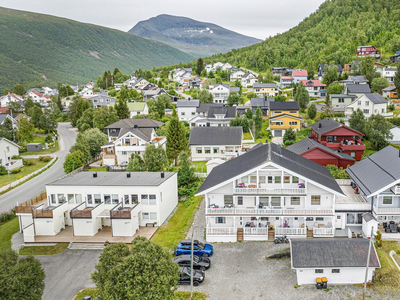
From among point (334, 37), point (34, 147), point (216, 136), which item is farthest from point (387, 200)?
point (334, 37)

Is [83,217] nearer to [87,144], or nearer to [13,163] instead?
[87,144]

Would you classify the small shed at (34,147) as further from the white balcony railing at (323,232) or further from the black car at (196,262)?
the white balcony railing at (323,232)

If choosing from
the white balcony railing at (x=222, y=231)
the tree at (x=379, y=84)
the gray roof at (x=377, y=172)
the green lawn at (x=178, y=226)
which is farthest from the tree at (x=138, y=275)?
the tree at (x=379, y=84)

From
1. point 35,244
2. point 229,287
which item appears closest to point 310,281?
point 229,287

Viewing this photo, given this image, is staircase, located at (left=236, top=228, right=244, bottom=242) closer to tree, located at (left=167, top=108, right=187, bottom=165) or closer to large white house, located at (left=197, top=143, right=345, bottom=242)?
large white house, located at (left=197, top=143, right=345, bottom=242)

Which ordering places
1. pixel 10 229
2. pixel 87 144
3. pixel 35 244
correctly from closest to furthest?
pixel 35 244, pixel 10 229, pixel 87 144

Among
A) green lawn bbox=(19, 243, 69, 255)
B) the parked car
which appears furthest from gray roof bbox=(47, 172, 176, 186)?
the parked car

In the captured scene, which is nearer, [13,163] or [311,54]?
[13,163]
